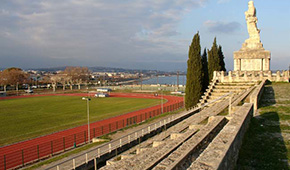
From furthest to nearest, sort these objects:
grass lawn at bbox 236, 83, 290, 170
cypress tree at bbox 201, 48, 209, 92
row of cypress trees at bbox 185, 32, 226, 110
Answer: cypress tree at bbox 201, 48, 209, 92, row of cypress trees at bbox 185, 32, 226, 110, grass lawn at bbox 236, 83, 290, 170

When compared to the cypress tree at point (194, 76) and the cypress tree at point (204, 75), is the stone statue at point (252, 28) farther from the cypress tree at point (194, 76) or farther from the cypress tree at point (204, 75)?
the cypress tree at point (194, 76)

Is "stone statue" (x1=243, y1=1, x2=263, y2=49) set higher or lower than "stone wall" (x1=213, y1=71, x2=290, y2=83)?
higher

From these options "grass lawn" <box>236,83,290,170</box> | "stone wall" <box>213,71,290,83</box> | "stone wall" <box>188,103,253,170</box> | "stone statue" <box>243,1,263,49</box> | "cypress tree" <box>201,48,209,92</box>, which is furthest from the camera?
"stone statue" <box>243,1,263,49</box>

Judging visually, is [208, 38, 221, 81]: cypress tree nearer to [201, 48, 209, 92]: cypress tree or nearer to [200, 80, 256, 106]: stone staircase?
[201, 48, 209, 92]: cypress tree

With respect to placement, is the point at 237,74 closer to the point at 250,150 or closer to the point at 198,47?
the point at 198,47

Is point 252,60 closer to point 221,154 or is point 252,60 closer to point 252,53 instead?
point 252,53

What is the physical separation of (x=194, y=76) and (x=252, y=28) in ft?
38.3

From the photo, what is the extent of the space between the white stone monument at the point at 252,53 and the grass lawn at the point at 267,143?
74.6 feet

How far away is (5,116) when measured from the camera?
39656 mm

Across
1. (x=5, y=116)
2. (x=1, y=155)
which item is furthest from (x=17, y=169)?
(x=5, y=116)

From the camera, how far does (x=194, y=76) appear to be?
34062 millimetres

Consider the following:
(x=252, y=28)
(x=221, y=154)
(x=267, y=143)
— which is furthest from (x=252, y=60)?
(x=221, y=154)

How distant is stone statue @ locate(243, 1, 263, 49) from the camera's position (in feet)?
117

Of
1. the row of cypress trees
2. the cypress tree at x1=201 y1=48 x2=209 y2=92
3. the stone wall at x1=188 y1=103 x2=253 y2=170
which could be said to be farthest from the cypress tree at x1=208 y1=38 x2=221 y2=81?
the stone wall at x1=188 y1=103 x2=253 y2=170
